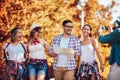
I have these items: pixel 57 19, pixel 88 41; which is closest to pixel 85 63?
pixel 88 41

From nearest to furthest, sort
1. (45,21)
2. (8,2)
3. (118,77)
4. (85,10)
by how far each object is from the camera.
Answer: (118,77)
(8,2)
(45,21)
(85,10)

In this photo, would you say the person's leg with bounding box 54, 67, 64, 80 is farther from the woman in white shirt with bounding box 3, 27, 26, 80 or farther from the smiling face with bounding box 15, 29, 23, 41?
the smiling face with bounding box 15, 29, 23, 41

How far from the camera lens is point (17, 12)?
1375 centimetres

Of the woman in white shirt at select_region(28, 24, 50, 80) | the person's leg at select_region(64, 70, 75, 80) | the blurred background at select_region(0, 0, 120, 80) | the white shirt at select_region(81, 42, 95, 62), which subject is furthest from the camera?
the blurred background at select_region(0, 0, 120, 80)

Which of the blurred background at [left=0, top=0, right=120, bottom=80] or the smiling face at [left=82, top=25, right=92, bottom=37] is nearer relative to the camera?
the smiling face at [left=82, top=25, right=92, bottom=37]

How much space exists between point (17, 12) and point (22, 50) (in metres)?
5.59

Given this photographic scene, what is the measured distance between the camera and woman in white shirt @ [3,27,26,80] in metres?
8.29

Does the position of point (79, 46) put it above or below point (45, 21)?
below

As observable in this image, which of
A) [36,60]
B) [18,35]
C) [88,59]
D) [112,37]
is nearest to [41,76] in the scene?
[36,60]

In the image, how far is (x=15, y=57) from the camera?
8.30 meters

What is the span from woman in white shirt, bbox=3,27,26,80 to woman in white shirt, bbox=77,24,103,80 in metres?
1.25

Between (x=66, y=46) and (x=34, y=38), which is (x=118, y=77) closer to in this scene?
(x=66, y=46)

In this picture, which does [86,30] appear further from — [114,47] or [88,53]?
[114,47]

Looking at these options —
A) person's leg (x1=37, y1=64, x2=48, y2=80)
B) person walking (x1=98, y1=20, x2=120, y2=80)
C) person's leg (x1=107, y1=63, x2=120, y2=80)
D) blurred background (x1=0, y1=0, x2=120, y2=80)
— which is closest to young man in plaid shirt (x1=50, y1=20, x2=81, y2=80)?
person's leg (x1=37, y1=64, x2=48, y2=80)
